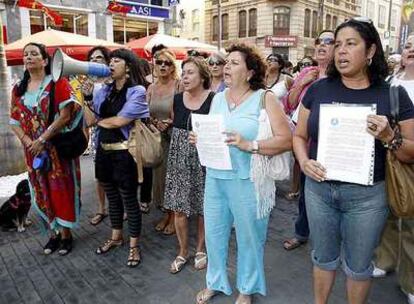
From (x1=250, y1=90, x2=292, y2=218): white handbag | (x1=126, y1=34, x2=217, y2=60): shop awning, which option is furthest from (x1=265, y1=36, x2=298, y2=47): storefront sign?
(x1=250, y1=90, x2=292, y2=218): white handbag

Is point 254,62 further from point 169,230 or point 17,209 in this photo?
point 17,209

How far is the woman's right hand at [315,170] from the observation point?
86.7 inches

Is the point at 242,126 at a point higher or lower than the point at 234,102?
lower

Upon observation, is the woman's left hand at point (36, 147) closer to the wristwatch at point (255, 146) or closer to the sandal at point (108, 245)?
the sandal at point (108, 245)

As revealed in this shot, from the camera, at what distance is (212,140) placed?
2684 millimetres

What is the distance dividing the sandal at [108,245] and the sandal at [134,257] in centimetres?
28

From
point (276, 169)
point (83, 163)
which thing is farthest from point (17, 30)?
point (276, 169)

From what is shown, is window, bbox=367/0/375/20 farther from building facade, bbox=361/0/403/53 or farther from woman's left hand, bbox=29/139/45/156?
woman's left hand, bbox=29/139/45/156

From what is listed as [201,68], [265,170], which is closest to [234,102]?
[265,170]

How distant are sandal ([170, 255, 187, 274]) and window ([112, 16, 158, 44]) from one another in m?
16.2

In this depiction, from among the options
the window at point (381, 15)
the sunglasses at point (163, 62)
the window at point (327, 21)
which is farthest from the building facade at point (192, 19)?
the sunglasses at point (163, 62)

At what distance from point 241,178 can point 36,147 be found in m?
2.07

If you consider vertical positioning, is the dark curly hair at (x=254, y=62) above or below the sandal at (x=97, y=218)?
above

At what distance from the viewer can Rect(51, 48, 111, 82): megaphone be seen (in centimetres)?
326
